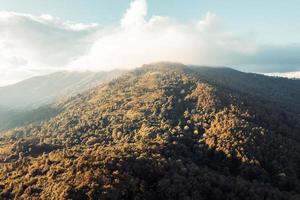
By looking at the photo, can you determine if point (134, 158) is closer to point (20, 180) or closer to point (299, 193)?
point (20, 180)

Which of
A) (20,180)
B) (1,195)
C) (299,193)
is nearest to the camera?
(1,195)

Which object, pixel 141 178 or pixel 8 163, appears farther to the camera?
pixel 8 163

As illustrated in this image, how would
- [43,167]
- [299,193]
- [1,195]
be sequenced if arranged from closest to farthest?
[1,195] → [43,167] → [299,193]

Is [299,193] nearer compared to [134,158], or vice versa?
[134,158]

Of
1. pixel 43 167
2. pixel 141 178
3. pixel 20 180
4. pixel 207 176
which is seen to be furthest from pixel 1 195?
pixel 207 176

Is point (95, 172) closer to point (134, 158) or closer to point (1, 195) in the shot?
point (134, 158)

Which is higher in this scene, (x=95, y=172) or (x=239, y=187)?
(x=95, y=172)

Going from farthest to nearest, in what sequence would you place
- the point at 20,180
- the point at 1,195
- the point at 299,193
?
the point at 299,193 → the point at 20,180 → the point at 1,195

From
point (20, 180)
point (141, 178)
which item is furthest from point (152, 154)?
point (20, 180)

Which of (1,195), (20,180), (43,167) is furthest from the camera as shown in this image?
(43,167)
